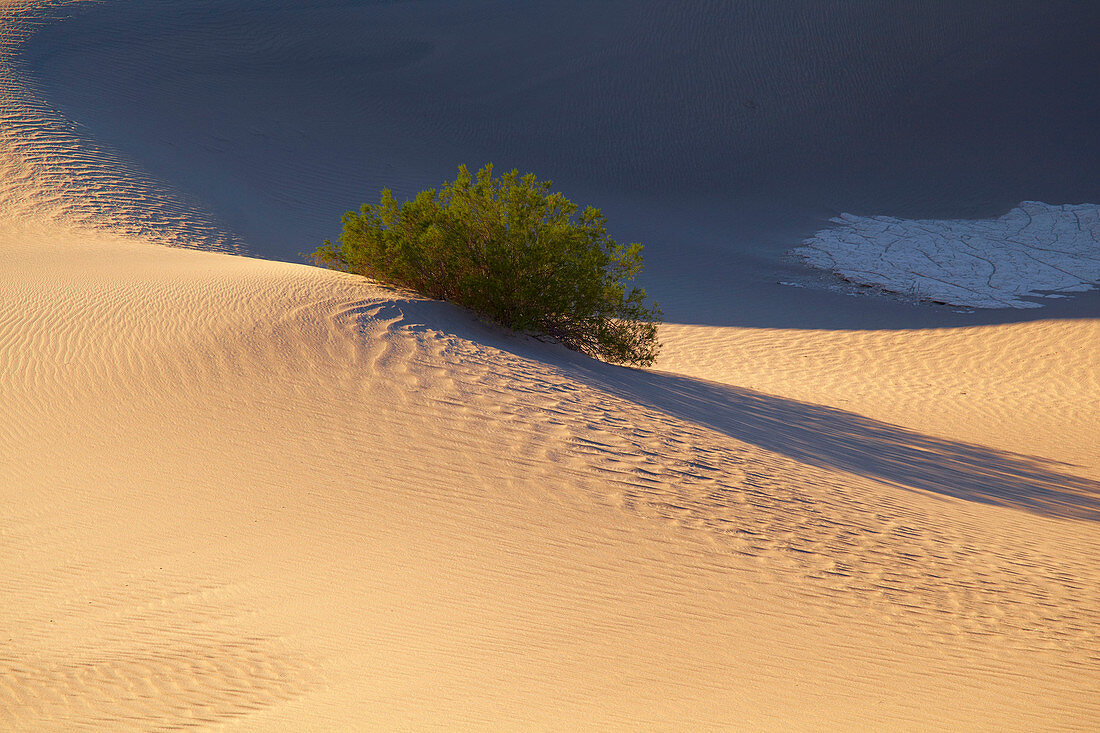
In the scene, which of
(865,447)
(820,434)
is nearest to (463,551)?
(820,434)

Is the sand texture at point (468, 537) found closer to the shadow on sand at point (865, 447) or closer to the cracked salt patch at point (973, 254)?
the shadow on sand at point (865, 447)

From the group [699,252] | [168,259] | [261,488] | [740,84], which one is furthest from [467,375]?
[740,84]

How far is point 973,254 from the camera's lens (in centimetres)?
1844

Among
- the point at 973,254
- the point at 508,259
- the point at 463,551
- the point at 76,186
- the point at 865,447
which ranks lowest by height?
the point at 463,551

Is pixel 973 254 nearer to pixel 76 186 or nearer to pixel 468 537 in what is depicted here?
pixel 468 537

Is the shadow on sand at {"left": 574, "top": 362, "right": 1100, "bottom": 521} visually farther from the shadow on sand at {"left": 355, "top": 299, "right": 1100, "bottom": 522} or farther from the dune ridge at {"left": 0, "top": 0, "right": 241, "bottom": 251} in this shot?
the dune ridge at {"left": 0, "top": 0, "right": 241, "bottom": 251}

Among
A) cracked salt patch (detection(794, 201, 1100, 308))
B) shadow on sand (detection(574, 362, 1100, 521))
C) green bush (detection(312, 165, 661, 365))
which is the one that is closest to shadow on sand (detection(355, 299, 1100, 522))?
shadow on sand (detection(574, 362, 1100, 521))

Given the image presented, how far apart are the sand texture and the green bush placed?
49 centimetres

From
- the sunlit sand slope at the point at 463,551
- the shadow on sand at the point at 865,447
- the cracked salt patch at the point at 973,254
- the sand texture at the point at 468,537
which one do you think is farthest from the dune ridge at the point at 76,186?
the cracked salt patch at the point at 973,254

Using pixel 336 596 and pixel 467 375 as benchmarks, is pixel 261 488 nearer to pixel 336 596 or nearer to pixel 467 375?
pixel 336 596

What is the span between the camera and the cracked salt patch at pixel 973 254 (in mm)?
16094

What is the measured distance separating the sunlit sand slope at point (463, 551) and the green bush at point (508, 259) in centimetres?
142

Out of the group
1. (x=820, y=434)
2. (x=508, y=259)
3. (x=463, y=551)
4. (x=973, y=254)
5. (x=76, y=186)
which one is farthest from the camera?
(x=973, y=254)

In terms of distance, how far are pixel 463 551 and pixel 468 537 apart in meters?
Answer: 0.16
